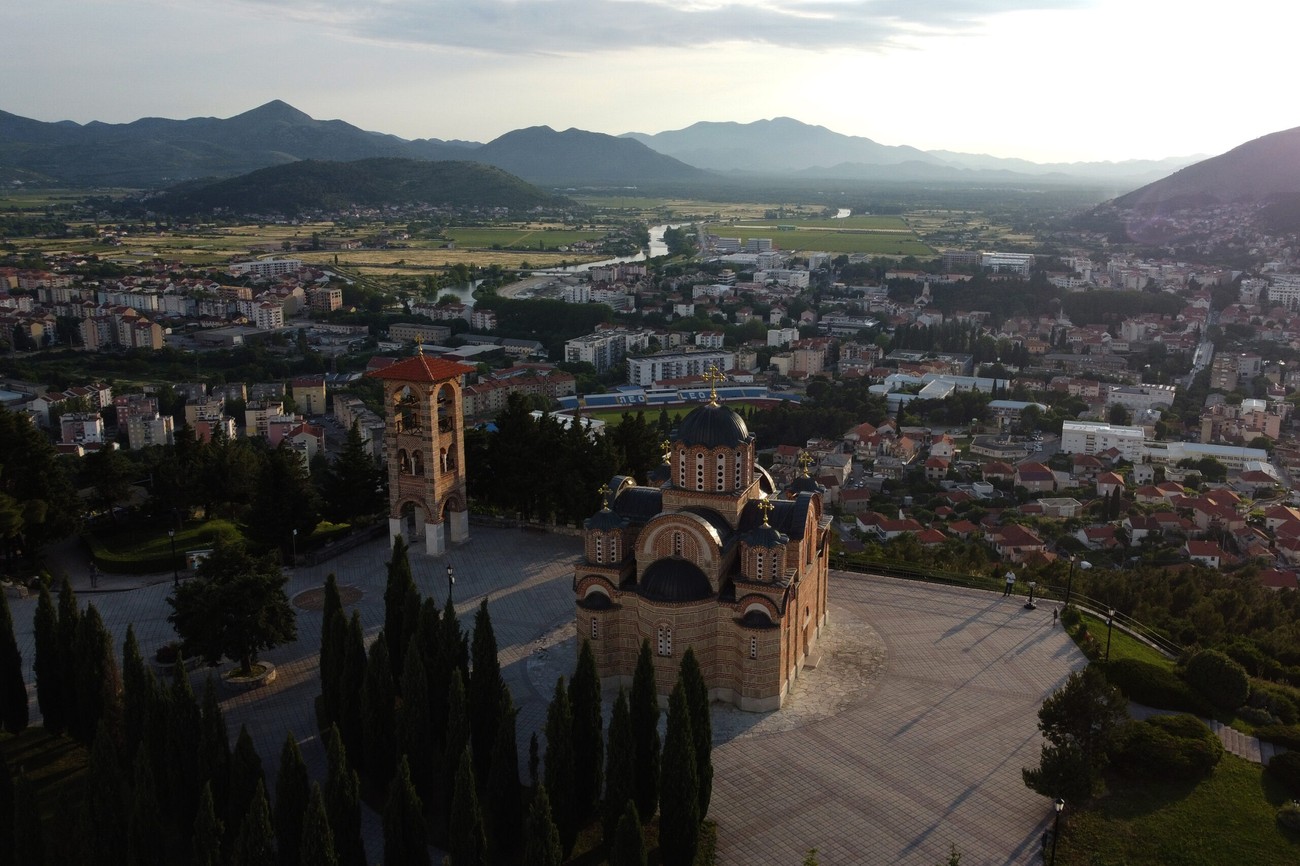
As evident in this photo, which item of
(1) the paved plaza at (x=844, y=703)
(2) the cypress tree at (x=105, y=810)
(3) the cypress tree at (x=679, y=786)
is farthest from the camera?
(1) the paved plaza at (x=844, y=703)

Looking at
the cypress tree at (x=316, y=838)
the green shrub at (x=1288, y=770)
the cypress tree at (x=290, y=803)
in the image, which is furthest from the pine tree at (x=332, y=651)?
the green shrub at (x=1288, y=770)

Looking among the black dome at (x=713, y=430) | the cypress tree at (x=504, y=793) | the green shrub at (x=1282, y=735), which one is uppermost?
the black dome at (x=713, y=430)

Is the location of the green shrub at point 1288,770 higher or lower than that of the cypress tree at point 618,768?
lower

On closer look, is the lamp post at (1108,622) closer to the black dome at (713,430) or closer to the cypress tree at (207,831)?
the black dome at (713,430)

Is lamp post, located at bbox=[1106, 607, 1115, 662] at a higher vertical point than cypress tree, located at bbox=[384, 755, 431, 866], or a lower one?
lower

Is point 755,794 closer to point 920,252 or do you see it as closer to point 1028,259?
point 1028,259

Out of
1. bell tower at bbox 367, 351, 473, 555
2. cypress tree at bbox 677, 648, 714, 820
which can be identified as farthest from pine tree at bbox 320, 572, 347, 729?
bell tower at bbox 367, 351, 473, 555

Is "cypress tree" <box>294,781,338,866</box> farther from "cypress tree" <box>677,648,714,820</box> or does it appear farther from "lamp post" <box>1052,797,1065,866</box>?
"lamp post" <box>1052,797,1065,866</box>
